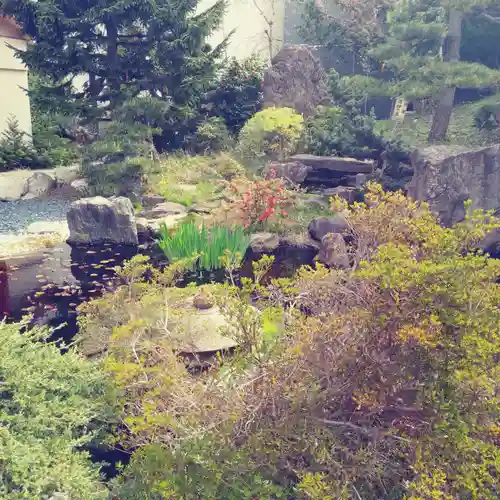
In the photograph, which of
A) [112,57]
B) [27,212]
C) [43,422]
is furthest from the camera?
[112,57]

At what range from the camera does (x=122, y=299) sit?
4.22 m

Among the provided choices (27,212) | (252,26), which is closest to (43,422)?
(27,212)

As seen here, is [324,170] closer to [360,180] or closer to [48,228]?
[360,180]

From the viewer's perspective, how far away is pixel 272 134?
13.2 m

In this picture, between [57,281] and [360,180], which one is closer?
[57,281]

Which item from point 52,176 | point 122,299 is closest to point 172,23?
point 52,176

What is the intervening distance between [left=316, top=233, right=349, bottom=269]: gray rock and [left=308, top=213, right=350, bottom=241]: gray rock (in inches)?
27.1

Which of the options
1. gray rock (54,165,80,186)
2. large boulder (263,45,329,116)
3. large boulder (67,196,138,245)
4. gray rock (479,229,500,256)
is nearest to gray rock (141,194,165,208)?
large boulder (67,196,138,245)

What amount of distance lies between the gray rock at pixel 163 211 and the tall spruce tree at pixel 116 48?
3356mm

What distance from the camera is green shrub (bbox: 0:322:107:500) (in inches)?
98.5

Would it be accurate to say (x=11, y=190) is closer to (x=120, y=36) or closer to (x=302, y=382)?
(x=120, y=36)

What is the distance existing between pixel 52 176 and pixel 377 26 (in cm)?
1044

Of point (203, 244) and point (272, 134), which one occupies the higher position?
point (272, 134)

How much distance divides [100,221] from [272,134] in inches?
218
